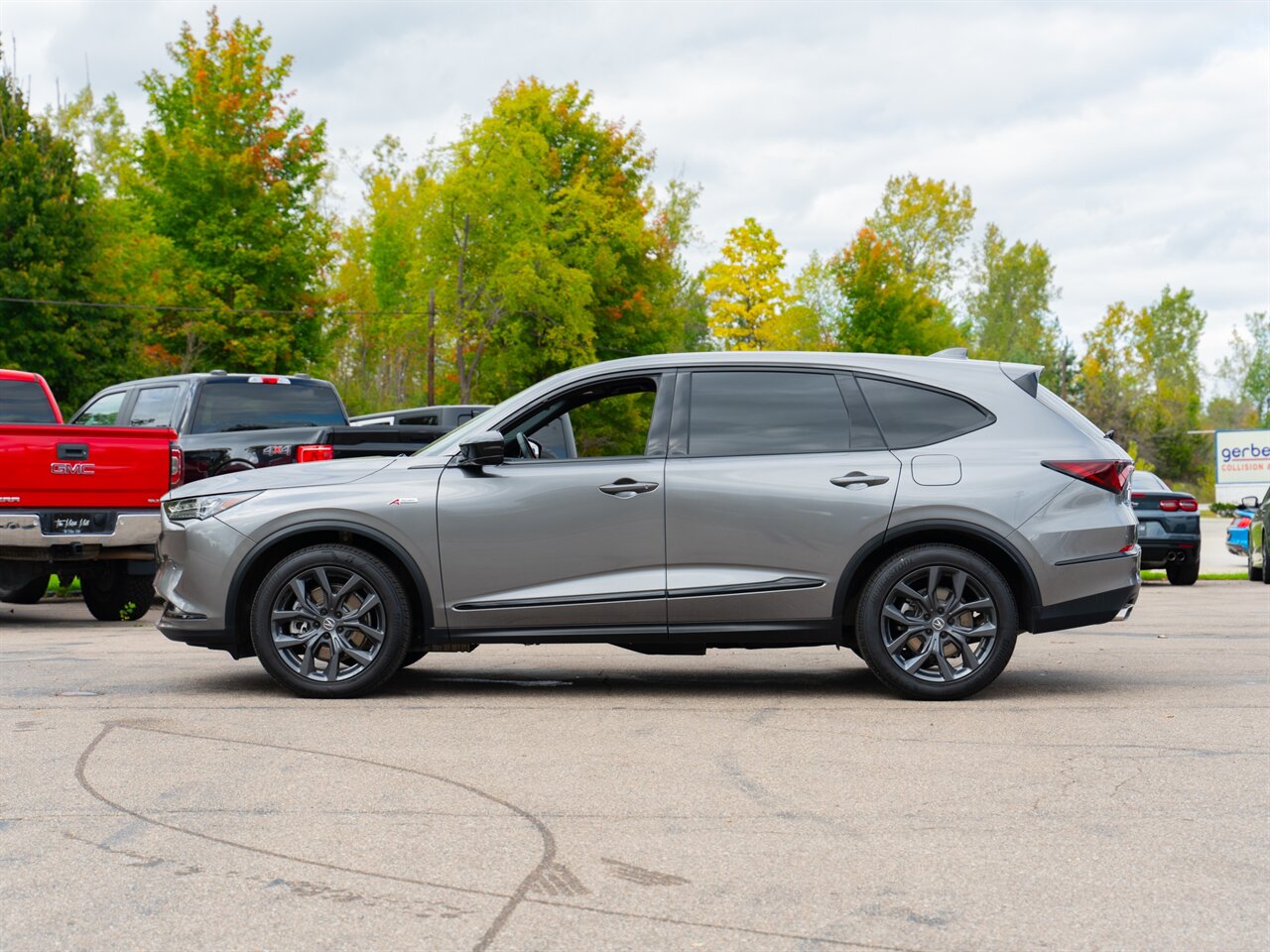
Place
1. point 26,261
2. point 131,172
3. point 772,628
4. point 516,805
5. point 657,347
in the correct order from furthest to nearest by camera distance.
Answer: point 657,347
point 131,172
point 26,261
point 772,628
point 516,805

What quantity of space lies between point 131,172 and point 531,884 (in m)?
47.3

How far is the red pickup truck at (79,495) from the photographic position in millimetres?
11398

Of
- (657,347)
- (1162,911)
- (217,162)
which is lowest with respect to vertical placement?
(1162,911)

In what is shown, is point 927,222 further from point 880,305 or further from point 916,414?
point 916,414

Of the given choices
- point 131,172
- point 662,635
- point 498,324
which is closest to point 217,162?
point 131,172

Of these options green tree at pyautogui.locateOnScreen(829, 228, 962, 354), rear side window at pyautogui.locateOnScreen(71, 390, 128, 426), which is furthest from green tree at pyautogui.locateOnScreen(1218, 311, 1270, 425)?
rear side window at pyautogui.locateOnScreen(71, 390, 128, 426)

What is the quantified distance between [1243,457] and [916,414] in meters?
29.6

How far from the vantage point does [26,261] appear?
3766 centimetres

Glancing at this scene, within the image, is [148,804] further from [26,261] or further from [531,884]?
[26,261]

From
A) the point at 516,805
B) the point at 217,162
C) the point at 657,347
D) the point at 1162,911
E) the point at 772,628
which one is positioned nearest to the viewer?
the point at 1162,911

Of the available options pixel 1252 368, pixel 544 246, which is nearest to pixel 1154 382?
pixel 1252 368

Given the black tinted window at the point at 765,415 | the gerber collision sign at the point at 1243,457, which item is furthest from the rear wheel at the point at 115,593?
the gerber collision sign at the point at 1243,457

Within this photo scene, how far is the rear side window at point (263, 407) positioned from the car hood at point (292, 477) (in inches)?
239

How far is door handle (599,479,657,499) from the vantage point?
24.1 ft
